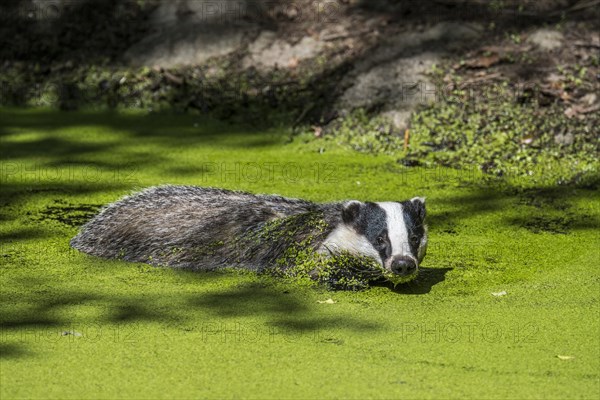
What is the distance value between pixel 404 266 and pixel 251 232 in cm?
108

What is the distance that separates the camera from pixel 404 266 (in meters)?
5.87

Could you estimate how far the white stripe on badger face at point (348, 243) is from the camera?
6.14 m

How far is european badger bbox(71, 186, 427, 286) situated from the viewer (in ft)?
Answer: 20.1

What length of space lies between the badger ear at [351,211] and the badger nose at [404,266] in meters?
0.46

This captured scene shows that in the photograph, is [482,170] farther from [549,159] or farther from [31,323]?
[31,323]

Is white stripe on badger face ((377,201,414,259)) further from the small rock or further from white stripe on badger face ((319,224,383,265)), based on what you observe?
the small rock

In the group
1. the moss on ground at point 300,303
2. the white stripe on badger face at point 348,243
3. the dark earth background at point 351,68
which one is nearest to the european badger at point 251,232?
the white stripe on badger face at point 348,243

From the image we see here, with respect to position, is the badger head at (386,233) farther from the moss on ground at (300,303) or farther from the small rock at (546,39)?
the small rock at (546,39)

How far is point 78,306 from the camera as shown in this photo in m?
5.69

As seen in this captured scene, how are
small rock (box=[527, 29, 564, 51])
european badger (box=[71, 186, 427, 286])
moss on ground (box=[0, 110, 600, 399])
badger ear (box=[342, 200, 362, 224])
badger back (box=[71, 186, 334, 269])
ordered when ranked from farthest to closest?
small rock (box=[527, 29, 564, 51]) < badger back (box=[71, 186, 334, 269]) < badger ear (box=[342, 200, 362, 224]) < european badger (box=[71, 186, 427, 286]) < moss on ground (box=[0, 110, 600, 399])

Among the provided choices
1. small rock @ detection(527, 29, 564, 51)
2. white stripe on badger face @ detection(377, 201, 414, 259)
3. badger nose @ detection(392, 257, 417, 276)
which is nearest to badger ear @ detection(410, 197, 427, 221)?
white stripe on badger face @ detection(377, 201, 414, 259)

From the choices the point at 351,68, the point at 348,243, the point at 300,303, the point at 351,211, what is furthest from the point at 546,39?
the point at 300,303

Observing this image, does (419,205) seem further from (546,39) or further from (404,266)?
(546,39)

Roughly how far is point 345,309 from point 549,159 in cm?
382
